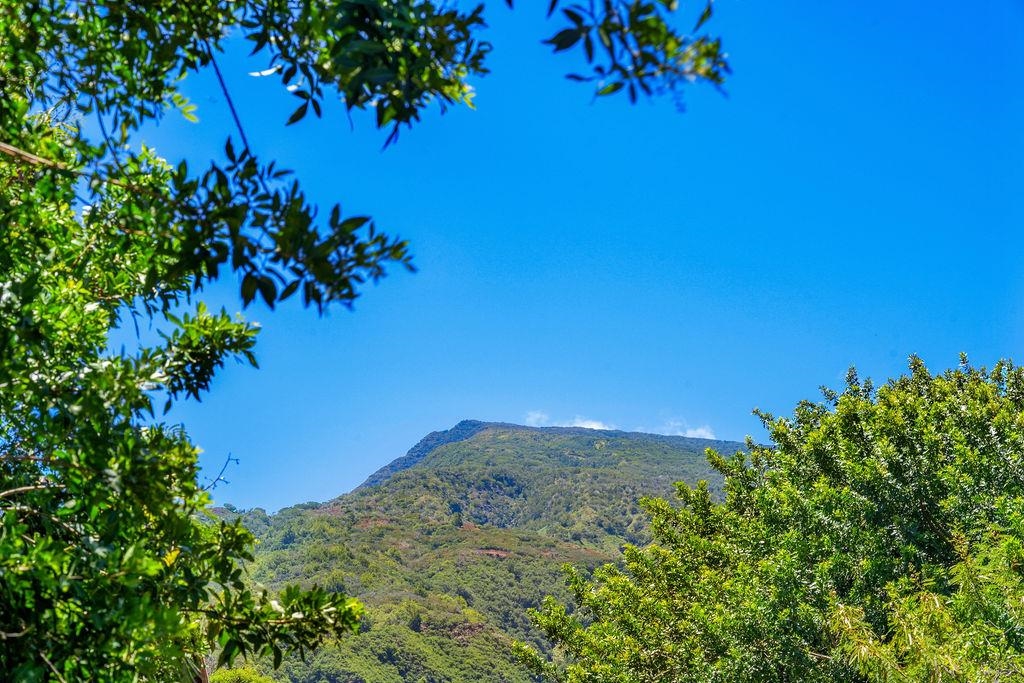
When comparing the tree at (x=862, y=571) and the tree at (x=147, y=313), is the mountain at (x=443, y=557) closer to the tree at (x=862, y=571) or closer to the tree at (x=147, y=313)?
the tree at (x=862, y=571)

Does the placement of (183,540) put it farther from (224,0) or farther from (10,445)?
(224,0)

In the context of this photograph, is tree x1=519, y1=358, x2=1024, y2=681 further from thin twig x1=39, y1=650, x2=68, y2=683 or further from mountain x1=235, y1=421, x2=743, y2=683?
mountain x1=235, y1=421, x2=743, y2=683

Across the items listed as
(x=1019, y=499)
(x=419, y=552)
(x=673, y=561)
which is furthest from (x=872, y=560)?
(x=419, y=552)

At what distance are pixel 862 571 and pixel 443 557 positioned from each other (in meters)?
128

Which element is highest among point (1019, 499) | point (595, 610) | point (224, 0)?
point (224, 0)

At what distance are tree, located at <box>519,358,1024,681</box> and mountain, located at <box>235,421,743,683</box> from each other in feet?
107

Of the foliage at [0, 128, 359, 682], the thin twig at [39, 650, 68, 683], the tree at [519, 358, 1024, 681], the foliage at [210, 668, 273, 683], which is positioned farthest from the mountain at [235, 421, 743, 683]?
the thin twig at [39, 650, 68, 683]

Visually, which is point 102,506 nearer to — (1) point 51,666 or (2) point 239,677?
(1) point 51,666

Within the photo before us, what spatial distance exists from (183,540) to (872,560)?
1083 cm

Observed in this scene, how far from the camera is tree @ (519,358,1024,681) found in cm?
732

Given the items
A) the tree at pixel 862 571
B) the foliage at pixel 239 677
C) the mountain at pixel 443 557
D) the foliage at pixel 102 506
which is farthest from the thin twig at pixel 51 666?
the foliage at pixel 239 677

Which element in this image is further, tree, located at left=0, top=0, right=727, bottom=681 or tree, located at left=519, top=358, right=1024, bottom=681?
tree, located at left=519, top=358, right=1024, bottom=681

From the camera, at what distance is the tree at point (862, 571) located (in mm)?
7324

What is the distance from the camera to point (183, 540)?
3541mm
